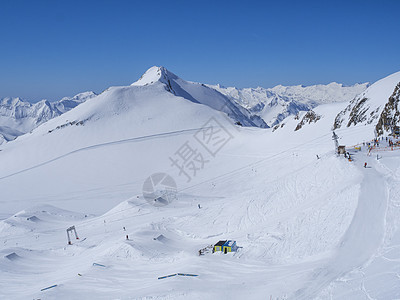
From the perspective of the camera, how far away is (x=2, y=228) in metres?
33.5

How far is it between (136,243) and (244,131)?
59.3m

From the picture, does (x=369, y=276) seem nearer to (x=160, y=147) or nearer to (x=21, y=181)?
(x=160, y=147)

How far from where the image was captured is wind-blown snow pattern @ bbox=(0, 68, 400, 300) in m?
14.6

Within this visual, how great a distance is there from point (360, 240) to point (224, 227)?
12360 millimetres

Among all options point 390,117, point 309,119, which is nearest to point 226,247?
point 390,117

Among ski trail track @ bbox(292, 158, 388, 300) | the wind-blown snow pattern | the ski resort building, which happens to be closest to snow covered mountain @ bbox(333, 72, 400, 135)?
the wind-blown snow pattern

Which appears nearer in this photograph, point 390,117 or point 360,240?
point 360,240

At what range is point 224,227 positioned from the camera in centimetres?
2605

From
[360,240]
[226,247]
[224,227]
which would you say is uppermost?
[360,240]

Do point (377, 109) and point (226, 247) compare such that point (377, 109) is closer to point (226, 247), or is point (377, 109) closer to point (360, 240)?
point (360, 240)

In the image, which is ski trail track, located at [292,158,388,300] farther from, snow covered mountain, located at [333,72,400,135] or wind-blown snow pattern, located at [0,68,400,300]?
snow covered mountain, located at [333,72,400,135]

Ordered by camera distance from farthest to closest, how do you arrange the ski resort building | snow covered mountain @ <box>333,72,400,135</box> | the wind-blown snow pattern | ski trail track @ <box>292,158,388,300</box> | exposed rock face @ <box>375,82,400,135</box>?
snow covered mountain @ <box>333,72,400,135</box>, exposed rock face @ <box>375,82,400,135</box>, the ski resort building, the wind-blown snow pattern, ski trail track @ <box>292,158,388,300</box>

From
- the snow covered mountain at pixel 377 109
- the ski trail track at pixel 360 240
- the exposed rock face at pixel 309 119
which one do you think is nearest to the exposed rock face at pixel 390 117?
the snow covered mountain at pixel 377 109

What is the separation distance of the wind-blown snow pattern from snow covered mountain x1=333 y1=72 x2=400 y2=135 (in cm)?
264
